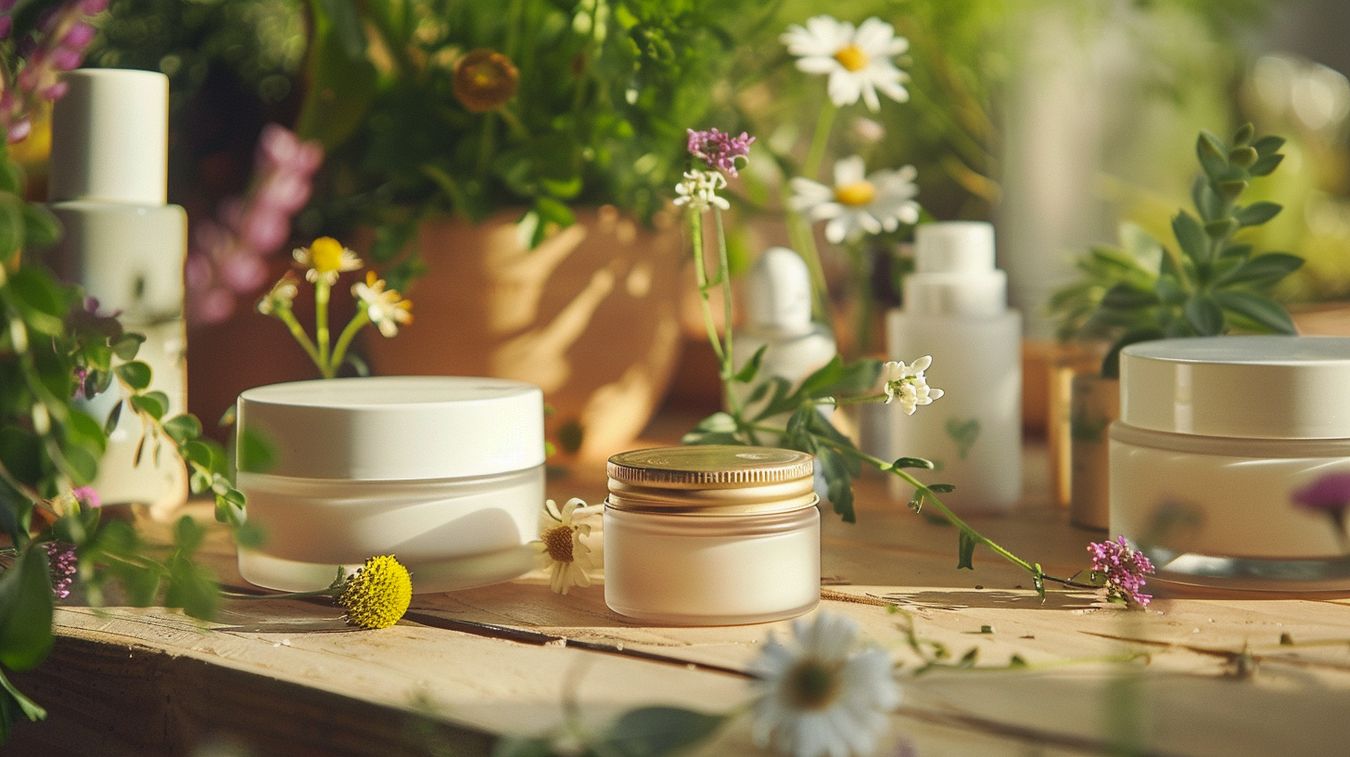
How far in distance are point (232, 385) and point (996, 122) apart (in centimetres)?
75

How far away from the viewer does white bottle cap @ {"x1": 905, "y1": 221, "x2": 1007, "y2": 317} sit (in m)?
0.75

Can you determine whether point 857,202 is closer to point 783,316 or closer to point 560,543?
point 783,316

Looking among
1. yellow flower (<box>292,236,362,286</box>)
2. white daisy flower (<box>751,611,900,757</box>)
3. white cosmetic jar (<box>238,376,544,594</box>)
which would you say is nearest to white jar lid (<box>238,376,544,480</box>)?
white cosmetic jar (<box>238,376,544,594</box>)

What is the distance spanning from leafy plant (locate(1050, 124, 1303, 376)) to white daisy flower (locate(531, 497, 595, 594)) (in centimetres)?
31

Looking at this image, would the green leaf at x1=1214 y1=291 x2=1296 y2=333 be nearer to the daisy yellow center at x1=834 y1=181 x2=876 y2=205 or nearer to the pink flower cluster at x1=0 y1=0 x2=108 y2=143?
the daisy yellow center at x1=834 y1=181 x2=876 y2=205

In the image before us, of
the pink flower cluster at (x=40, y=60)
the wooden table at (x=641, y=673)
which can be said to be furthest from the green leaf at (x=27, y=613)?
the pink flower cluster at (x=40, y=60)

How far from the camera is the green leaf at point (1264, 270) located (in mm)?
651

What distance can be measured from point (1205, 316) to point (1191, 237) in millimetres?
42

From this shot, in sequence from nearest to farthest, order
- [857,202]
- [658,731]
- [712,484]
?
[658,731], [712,484], [857,202]

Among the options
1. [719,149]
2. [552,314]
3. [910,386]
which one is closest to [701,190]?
[719,149]

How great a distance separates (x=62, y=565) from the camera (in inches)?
20.7

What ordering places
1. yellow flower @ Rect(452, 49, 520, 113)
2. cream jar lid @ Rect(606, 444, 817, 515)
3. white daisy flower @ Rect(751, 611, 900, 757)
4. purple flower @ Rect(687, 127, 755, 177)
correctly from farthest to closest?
1. yellow flower @ Rect(452, 49, 520, 113)
2. purple flower @ Rect(687, 127, 755, 177)
3. cream jar lid @ Rect(606, 444, 817, 515)
4. white daisy flower @ Rect(751, 611, 900, 757)

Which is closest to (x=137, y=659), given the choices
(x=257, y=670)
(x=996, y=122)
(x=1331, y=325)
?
(x=257, y=670)

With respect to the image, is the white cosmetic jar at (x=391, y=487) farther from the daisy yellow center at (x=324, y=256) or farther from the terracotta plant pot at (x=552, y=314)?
the terracotta plant pot at (x=552, y=314)
